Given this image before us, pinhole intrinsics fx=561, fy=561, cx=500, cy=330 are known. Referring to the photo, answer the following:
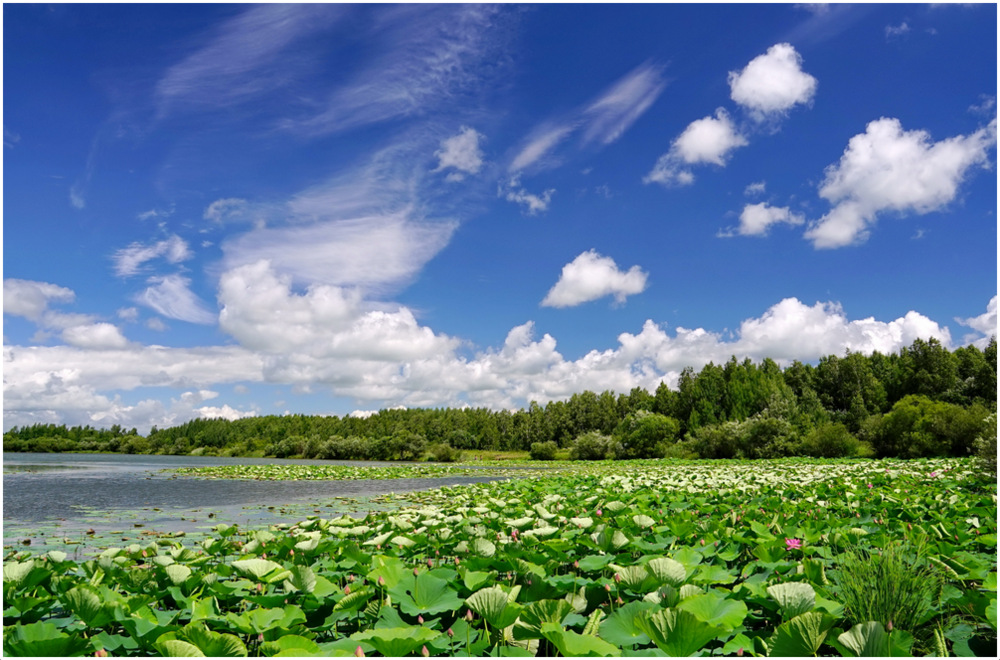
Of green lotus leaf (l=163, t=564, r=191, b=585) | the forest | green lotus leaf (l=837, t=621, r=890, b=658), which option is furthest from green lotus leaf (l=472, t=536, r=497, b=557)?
the forest

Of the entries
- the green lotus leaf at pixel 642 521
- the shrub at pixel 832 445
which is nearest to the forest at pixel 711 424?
the shrub at pixel 832 445

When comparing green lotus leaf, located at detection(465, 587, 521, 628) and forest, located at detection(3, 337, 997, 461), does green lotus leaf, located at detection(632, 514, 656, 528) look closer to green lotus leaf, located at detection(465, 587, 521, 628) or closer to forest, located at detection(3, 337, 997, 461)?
green lotus leaf, located at detection(465, 587, 521, 628)

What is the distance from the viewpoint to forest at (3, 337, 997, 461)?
3366 cm

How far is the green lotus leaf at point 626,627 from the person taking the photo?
257cm

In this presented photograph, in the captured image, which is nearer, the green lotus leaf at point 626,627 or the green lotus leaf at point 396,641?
the green lotus leaf at point 396,641

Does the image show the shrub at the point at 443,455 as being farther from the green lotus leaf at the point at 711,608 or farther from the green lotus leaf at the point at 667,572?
the green lotus leaf at the point at 711,608

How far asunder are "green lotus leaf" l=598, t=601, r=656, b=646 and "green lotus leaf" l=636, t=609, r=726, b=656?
0.13 meters

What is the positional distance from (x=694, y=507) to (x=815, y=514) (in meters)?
1.61

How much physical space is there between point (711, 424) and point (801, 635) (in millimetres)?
54403

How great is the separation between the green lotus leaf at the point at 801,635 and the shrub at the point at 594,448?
5060cm

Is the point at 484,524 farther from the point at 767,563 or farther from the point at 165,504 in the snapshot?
the point at 165,504

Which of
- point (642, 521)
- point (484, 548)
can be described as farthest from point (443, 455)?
point (484, 548)

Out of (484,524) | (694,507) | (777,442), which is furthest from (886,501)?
(777,442)

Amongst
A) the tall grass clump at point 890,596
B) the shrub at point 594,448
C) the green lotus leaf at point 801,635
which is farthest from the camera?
the shrub at point 594,448
